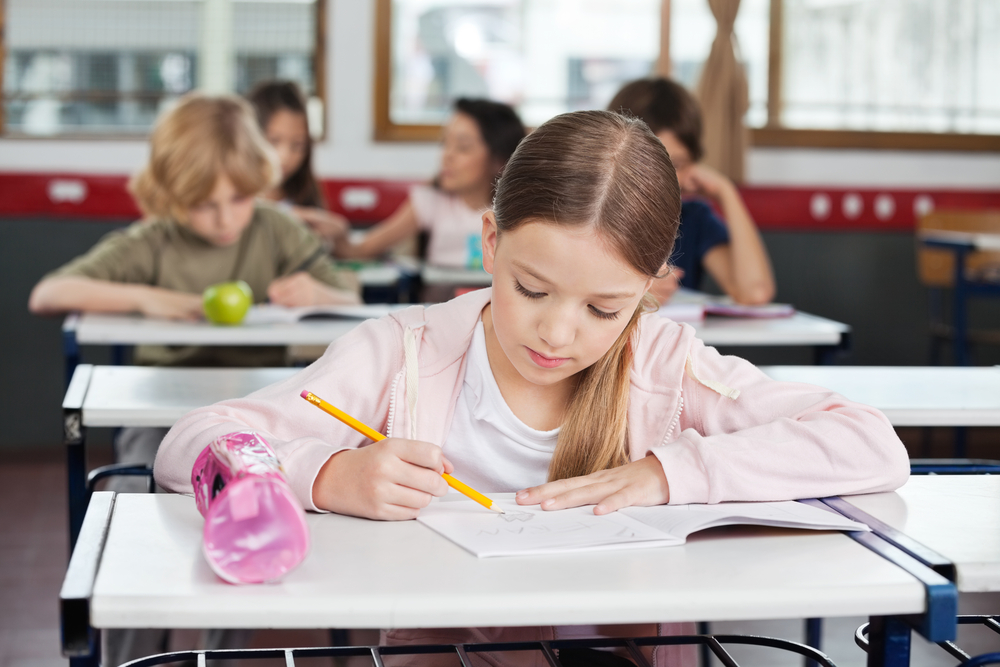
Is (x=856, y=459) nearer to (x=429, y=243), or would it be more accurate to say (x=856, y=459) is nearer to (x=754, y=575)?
(x=754, y=575)

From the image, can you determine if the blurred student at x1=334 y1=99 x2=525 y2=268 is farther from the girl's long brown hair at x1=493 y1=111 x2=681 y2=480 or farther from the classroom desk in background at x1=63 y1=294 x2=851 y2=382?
the girl's long brown hair at x1=493 y1=111 x2=681 y2=480

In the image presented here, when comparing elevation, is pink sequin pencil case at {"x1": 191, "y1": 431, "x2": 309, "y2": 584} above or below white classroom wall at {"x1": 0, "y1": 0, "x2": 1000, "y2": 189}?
below

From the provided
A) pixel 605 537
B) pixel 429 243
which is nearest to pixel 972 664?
pixel 605 537

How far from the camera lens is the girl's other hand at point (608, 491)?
3.31ft

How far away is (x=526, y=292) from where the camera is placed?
1.08m

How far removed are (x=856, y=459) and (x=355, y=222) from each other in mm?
3355

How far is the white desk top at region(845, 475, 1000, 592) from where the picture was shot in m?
0.87

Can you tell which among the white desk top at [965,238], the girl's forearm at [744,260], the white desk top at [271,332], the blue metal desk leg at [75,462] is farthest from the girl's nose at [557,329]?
the white desk top at [965,238]

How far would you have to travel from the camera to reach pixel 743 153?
14.0ft

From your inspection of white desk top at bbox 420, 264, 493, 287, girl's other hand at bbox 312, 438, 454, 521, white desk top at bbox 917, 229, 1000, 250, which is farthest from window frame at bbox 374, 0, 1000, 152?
girl's other hand at bbox 312, 438, 454, 521

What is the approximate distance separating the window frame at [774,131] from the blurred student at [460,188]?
0.53 m

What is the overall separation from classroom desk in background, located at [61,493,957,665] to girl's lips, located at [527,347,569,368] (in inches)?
9.5

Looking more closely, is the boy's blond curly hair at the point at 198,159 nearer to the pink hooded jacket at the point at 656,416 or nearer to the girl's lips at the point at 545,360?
the pink hooded jacket at the point at 656,416

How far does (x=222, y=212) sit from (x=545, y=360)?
4.81ft
